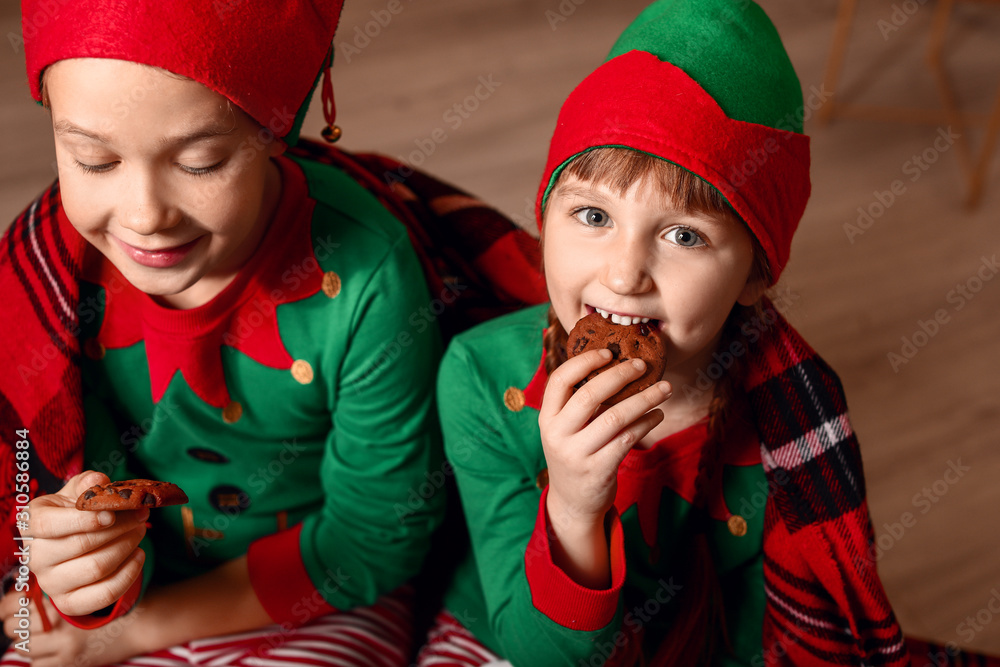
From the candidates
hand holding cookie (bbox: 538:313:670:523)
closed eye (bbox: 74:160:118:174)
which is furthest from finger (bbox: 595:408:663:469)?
closed eye (bbox: 74:160:118:174)

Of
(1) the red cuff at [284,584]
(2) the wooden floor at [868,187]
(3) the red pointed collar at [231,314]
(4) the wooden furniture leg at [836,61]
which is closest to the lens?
(3) the red pointed collar at [231,314]

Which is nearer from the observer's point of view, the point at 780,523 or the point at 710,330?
the point at 710,330

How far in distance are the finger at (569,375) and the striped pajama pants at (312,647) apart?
1.64ft

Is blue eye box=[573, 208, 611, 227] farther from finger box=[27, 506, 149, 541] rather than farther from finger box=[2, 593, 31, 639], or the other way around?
finger box=[2, 593, 31, 639]

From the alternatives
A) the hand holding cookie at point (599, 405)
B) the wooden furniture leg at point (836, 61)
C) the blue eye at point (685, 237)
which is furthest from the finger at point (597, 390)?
the wooden furniture leg at point (836, 61)

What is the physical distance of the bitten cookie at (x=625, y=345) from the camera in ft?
3.07

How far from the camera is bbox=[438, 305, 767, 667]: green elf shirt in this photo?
1114mm

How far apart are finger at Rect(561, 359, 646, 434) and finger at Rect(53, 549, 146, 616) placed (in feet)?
1.62

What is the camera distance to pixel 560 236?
97cm

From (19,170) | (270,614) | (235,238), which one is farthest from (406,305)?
(19,170)

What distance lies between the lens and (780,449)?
3.63 ft

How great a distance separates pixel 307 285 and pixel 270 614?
450 mm

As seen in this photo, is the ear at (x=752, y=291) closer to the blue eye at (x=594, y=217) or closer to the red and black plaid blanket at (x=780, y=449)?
the red and black plaid blanket at (x=780, y=449)

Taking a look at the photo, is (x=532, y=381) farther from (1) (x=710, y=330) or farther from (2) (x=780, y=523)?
(2) (x=780, y=523)
